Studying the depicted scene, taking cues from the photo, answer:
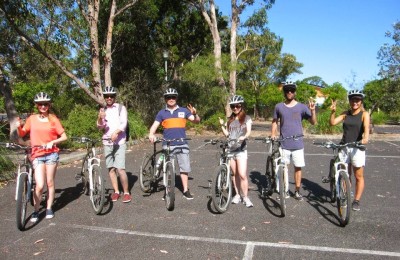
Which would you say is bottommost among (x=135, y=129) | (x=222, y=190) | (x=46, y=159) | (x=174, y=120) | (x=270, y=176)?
(x=222, y=190)

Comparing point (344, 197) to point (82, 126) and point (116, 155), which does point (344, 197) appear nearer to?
point (116, 155)

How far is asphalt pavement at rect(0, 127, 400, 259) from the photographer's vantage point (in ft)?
13.8

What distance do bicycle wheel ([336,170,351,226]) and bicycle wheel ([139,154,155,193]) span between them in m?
3.47

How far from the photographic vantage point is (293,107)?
19.7 ft

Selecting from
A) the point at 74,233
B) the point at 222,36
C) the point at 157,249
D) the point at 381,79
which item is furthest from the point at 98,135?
the point at 222,36

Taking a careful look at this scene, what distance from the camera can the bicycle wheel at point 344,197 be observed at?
4848mm

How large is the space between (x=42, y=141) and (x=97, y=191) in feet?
3.66

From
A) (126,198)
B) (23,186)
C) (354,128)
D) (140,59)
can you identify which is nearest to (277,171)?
(354,128)

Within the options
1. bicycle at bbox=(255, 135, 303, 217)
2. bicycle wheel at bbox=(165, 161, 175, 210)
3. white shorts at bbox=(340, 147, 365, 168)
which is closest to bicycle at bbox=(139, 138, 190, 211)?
bicycle wheel at bbox=(165, 161, 175, 210)

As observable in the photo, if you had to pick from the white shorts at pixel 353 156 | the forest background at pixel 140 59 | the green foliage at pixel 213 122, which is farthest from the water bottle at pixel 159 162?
the green foliage at pixel 213 122

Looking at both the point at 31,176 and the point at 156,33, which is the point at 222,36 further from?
the point at 31,176

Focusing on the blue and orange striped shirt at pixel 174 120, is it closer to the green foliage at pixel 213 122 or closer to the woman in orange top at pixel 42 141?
the woman in orange top at pixel 42 141

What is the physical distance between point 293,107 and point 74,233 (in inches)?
153

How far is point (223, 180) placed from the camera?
564 centimetres
